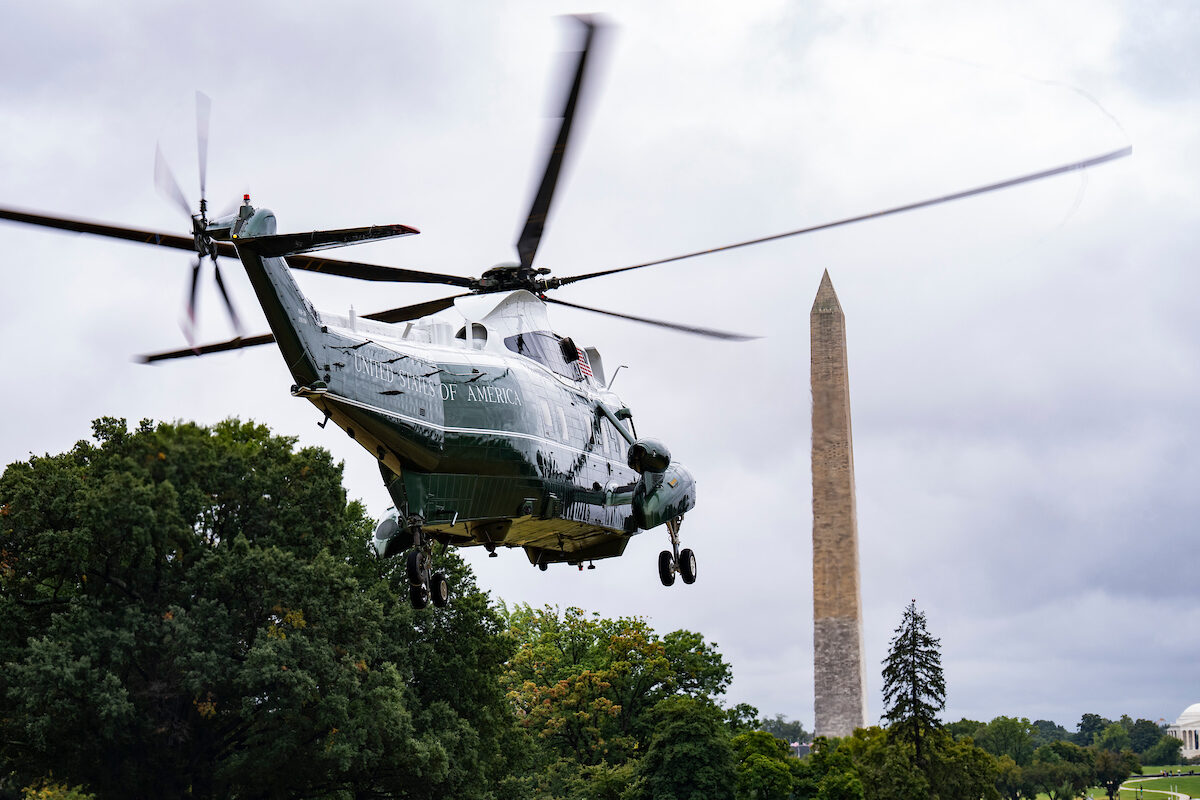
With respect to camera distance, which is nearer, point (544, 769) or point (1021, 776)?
point (544, 769)

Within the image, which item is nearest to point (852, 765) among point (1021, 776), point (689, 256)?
point (689, 256)

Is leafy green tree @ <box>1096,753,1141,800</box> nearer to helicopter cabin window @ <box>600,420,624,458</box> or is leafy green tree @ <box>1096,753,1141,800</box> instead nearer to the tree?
the tree

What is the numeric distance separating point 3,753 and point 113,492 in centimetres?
775

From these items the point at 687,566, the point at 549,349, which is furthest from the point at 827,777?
the point at 549,349

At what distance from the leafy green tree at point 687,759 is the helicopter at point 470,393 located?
26.5 m

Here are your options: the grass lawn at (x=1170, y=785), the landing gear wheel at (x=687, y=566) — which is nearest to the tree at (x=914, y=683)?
the landing gear wheel at (x=687, y=566)

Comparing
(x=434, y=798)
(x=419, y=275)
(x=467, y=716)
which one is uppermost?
(x=419, y=275)

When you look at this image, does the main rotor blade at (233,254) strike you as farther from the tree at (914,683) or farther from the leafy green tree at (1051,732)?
the leafy green tree at (1051,732)

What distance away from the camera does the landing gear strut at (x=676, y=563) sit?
22953mm

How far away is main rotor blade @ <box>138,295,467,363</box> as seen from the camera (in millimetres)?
17438

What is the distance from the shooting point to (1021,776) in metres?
96.2

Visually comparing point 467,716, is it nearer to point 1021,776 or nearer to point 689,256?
point 689,256

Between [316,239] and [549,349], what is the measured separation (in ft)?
21.4

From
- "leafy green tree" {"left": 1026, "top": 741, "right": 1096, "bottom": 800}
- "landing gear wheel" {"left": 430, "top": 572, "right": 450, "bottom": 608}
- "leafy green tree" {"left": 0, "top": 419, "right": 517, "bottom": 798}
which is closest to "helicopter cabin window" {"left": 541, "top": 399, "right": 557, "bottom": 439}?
"landing gear wheel" {"left": 430, "top": 572, "right": 450, "bottom": 608}
